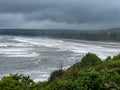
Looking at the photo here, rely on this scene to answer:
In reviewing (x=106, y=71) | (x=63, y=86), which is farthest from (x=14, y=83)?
(x=106, y=71)

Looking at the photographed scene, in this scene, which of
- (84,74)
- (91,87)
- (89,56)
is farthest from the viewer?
(89,56)

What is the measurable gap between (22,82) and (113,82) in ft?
9.64

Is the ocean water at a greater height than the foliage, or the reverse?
the foliage

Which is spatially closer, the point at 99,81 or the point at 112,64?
the point at 99,81

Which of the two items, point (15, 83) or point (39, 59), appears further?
point (39, 59)

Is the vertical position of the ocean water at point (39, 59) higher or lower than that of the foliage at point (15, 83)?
lower

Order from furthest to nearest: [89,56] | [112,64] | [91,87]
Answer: [89,56] < [112,64] < [91,87]

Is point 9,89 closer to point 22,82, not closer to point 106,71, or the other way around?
point 22,82

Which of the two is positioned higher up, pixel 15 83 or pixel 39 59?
pixel 15 83

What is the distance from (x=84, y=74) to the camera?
29.6 ft

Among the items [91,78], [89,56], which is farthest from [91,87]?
[89,56]

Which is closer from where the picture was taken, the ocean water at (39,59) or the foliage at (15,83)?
the foliage at (15,83)

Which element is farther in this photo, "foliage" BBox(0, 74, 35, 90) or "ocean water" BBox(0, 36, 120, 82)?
"ocean water" BBox(0, 36, 120, 82)

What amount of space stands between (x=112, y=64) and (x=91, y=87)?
2.63 meters
